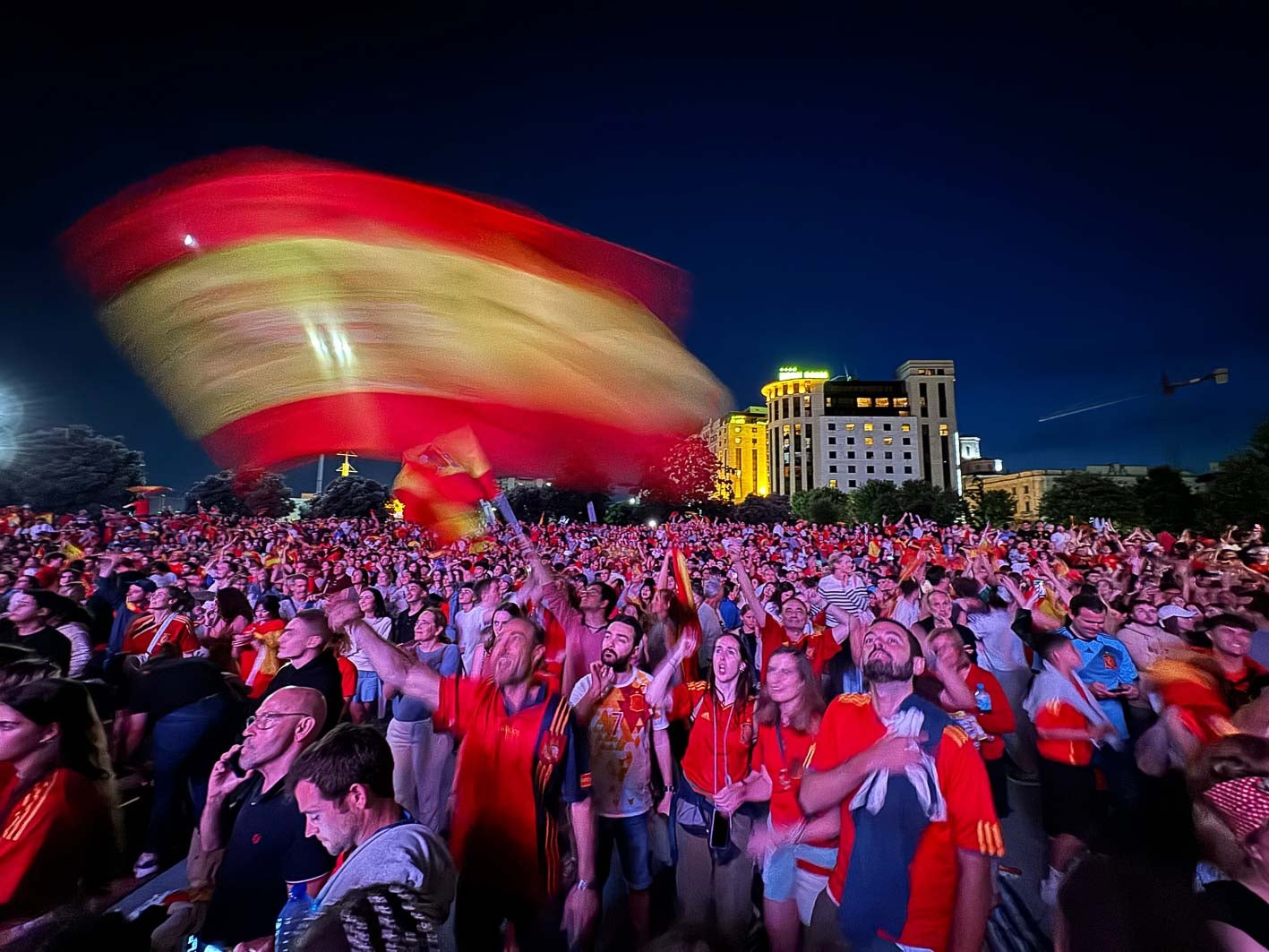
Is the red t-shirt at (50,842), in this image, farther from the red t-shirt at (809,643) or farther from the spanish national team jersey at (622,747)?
the red t-shirt at (809,643)

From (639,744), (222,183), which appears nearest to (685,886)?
(639,744)

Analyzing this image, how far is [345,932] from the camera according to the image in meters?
1.82

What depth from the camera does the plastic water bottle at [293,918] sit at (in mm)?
2066

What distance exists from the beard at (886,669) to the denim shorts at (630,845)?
1.75 meters

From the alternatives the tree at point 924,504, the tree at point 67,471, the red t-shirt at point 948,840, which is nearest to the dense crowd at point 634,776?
the red t-shirt at point 948,840

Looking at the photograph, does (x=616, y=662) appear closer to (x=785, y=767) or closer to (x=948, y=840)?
(x=785, y=767)

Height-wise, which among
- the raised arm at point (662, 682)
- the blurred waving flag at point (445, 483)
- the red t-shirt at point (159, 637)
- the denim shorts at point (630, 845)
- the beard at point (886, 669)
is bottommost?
the denim shorts at point (630, 845)

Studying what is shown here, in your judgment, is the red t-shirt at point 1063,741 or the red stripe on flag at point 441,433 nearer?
the red t-shirt at point 1063,741

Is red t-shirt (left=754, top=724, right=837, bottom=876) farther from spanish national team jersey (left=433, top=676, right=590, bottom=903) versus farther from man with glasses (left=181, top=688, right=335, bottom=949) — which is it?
man with glasses (left=181, top=688, right=335, bottom=949)

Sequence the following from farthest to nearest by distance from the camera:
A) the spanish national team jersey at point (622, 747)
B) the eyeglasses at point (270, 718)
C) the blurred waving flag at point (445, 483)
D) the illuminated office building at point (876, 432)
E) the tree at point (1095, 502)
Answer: the illuminated office building at point (876, 432), the tree at point (1095, 502), the blurred waving flag at point (445, 483), the spanish national team jersey at point (622, 747), the eyeglasses at point (270, 718)

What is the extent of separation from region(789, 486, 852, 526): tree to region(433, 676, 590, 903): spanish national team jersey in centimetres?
7889

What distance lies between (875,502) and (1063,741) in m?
76.2

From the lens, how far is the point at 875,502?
3002 inches

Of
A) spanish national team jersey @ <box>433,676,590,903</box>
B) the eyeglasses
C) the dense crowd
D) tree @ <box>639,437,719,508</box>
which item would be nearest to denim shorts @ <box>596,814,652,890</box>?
the dense crowd
